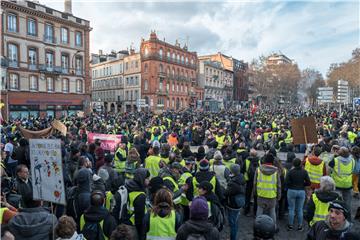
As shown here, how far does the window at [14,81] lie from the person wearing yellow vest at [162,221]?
35.4 m

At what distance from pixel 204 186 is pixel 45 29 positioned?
1527 inches

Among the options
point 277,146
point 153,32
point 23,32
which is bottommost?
point 277,146

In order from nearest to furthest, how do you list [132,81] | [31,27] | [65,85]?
[31,27] → [65,85] → [132,81]

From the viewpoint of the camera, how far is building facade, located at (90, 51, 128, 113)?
6071 centimetres

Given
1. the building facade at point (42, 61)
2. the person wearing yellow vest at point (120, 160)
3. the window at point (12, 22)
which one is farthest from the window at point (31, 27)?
the person wearing yellow vest at point (120, 160)

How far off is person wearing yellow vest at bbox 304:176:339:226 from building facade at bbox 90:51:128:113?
55.8 metres

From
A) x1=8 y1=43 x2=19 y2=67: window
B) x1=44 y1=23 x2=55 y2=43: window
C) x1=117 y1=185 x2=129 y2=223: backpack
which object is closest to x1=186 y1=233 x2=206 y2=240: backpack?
x1=117 y1=185 x2=129 y2=223: backpack

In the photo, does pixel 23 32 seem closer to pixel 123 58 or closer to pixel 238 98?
pixel 123 58

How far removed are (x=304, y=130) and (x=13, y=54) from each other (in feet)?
115

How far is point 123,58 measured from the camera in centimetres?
5966

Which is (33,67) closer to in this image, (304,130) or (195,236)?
(304,130)

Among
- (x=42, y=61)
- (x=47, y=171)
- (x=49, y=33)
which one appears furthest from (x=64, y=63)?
(x=47, y=171)

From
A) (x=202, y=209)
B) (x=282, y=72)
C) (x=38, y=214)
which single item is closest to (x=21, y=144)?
(x=38, y=214)

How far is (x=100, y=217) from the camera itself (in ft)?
12.4
